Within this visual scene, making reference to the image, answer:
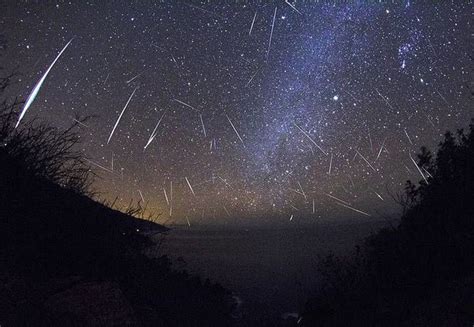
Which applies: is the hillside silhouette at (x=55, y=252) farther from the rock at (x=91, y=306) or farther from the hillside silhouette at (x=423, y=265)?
the hillside silhouette at (x=423, y=265)

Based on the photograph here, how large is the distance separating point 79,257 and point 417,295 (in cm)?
522

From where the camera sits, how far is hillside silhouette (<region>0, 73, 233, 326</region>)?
142 inches

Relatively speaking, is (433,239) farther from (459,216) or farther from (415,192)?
(415,192)

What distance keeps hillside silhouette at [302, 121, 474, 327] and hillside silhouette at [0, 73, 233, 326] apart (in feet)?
11.1

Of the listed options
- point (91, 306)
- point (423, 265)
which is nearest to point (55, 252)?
point (91, 306)

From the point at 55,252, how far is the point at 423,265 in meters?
5.87

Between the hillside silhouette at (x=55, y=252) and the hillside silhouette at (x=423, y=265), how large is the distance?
340cm

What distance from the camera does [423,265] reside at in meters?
6.01

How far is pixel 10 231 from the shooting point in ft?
13.3

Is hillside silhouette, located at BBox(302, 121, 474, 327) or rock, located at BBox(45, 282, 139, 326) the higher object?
hillside silhouette, located at BBox(302, 121, 474, 327)

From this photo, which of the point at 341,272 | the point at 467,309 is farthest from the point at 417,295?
the point at 341,272

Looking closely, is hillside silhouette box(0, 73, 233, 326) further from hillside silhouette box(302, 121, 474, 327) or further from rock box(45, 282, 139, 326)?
hillside silhouette box(302, 121, 474, 327)

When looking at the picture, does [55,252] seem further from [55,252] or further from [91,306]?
[91,306]

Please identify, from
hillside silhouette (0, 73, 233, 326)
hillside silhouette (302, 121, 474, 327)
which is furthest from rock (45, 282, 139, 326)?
hillside silhouette (302, 121, 474, 327)
